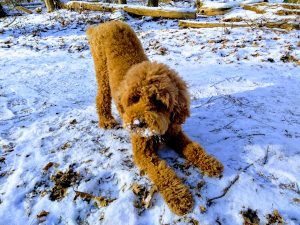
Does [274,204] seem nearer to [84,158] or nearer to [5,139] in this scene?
[84,158]

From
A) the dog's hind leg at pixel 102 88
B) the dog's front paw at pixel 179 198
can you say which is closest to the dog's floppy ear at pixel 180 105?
the dog's front paw at pixel 179 198

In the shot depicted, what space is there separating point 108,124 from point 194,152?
1.60 meters

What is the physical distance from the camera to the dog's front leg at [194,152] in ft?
9.77

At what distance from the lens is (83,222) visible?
8.70 feet

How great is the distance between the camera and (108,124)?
4207mm

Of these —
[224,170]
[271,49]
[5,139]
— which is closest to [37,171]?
[5,139]

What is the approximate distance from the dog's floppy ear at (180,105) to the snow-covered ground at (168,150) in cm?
57

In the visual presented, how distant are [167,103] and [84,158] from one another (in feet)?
4.69

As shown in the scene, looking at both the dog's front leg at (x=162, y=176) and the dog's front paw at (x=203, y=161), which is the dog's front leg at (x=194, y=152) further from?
the dog's front leg at (x=162, y=176)

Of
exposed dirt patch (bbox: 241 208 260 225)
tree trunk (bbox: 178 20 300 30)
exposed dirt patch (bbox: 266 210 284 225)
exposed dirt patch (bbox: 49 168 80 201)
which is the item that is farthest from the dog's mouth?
tree trunk (bbox: 178 20 300 30)

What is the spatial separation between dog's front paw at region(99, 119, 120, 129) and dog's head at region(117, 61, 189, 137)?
45.3 inches

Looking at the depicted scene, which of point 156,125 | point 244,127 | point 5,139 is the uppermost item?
point 156,125

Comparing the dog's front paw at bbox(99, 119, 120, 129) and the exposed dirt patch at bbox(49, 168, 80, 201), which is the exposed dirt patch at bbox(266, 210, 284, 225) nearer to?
the exposed dirt patch at bbox(49, 168, 80, 201)

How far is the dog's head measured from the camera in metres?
2.78
